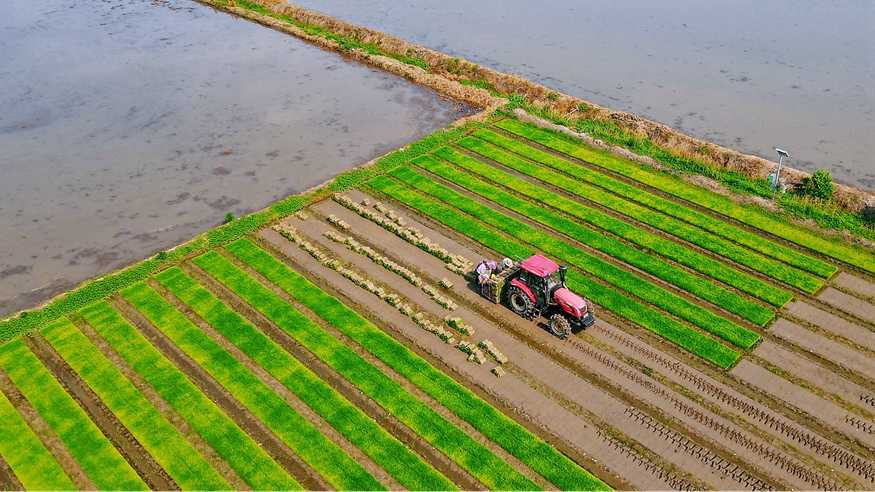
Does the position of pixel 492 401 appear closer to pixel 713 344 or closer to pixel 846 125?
pixel 713 344

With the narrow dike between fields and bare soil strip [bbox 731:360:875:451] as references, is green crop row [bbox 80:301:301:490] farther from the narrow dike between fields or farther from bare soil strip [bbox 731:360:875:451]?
bare soil strip [bbox 731:360:875:451]

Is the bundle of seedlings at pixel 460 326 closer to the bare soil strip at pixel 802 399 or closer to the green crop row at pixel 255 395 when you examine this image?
the green crop row at pixel 255 395

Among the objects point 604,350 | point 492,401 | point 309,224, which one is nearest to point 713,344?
point 604,350

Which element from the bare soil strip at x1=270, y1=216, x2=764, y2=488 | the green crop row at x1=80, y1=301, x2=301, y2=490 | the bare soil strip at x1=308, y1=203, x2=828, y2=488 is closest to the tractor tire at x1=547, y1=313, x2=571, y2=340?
the bare soil strip at x1=308, y1=203, x2=828, y2=488

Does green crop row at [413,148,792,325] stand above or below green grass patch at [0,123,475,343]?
above

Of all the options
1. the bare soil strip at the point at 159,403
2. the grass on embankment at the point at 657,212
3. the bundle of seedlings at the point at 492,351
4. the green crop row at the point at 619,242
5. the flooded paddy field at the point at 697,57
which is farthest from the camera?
the flooded paddy field at the point at 697,57

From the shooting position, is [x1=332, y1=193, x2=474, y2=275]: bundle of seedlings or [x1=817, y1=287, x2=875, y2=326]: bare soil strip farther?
[x1=332, y1=193, x2=474, y2=275]: bundle of seedlings

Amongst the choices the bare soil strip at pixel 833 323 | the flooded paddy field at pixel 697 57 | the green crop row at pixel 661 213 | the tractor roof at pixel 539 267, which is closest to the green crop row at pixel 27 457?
the tractor roof at pixel 539 267

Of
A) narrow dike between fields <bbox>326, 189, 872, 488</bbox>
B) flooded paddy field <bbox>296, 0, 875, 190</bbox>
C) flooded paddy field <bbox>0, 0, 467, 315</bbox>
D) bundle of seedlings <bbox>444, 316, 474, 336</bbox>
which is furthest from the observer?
flooded paddy field <bbox>296, 0, 875, 190</bbox>
